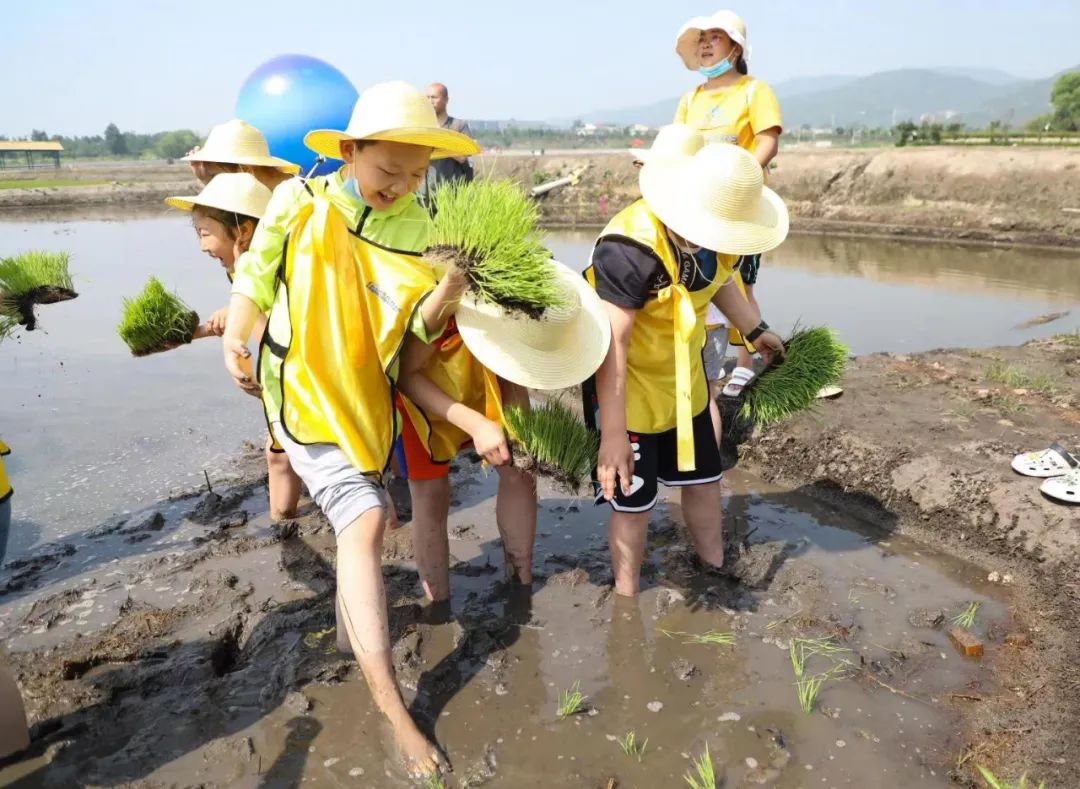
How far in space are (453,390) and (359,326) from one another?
47 centimetres

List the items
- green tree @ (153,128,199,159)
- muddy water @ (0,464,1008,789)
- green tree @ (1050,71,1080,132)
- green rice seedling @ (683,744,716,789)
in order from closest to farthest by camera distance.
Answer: green rice seedling @ (683,744,716,789) → muddy water @ (0,464,1008,789) → green tree @ (1050,71,1080,132) → green tree @ (153,128,199,159)

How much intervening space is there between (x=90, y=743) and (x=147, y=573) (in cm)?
120

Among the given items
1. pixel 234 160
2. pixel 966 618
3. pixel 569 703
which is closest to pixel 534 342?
pixel 569 703

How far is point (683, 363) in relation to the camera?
275 cm

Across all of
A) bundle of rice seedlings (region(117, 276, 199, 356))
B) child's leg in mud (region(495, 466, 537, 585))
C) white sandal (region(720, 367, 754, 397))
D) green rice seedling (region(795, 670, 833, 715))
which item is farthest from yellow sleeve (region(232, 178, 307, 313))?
white sandal (region(720, 367, 754, 397))

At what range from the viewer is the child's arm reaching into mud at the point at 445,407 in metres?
2.46

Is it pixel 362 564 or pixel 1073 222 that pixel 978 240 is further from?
pixel 362 564

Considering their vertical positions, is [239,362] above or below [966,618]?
above

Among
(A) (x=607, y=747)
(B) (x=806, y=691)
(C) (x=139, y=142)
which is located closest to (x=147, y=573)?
(A) (x=607, y=747)

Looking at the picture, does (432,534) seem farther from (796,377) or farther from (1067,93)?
(1067,93)

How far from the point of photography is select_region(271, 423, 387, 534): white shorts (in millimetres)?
2268

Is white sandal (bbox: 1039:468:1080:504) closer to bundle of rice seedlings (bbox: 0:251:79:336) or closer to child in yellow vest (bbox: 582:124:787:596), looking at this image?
child in yellow vest (bbox: 582:124:787:596)

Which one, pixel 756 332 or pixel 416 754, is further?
pixel 756 332

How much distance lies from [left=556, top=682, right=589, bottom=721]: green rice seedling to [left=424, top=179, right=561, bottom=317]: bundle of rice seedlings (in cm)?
127
